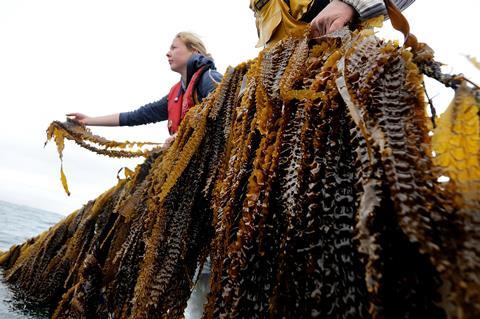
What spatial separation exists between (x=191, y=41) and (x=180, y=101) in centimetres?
63

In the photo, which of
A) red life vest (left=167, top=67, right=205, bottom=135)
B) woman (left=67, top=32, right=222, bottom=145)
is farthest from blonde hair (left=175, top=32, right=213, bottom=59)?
red life vest (left=167, top=67, right=205, bottom=135)

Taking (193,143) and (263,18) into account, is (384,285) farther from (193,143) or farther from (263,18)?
(263,18)

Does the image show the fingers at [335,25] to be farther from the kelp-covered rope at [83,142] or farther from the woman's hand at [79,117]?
the woman's hand at [79,117]

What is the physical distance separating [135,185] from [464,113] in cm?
182

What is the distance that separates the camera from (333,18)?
110 centimetres

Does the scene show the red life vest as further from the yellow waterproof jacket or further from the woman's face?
the yellow waterproof jacket

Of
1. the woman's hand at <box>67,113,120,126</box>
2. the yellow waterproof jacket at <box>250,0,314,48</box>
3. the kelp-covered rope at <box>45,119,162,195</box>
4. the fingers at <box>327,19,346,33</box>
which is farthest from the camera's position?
the woman's hand at <box>67,113,120,126</box>

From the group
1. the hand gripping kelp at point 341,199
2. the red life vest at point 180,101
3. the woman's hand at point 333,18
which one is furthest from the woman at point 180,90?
the hand gripping kelp at point 341,199

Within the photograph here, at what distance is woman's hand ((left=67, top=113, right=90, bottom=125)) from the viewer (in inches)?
115

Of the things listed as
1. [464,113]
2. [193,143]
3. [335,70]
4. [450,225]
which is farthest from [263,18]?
[450,225]

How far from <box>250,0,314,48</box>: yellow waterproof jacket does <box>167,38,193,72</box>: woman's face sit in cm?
97

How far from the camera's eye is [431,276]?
0.46m

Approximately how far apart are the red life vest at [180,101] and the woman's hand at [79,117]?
94 cm

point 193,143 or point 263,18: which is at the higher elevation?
point 263,18
